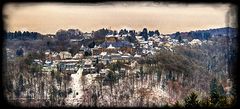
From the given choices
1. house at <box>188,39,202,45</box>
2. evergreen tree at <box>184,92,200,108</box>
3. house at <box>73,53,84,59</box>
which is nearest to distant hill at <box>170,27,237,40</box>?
house at <box>188,39,202,45</box>

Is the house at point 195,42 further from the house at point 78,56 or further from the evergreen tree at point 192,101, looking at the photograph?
the house at point 78,56

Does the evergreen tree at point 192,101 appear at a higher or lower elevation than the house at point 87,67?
lower

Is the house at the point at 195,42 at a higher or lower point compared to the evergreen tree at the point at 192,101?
higher

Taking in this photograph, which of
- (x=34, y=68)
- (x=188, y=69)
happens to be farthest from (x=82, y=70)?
(x=188, y=69)

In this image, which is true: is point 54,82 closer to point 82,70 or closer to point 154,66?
point 82,70

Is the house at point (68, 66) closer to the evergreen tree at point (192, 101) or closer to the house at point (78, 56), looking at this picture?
the house at point (78, 56)

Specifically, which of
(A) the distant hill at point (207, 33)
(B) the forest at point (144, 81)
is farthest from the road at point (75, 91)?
(A) the distant hill at point (207, 33)

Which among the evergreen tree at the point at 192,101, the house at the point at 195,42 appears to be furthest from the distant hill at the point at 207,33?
the evergreen tree at the point at 192,101

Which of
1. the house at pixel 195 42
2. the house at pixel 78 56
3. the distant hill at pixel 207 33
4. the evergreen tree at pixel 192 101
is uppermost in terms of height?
the distant hill at pixel 207 33

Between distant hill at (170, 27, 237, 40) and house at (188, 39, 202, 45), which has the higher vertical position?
distant hill at (170, 27, 237, 40)

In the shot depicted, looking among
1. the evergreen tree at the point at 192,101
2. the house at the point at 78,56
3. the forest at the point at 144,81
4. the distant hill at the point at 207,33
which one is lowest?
the evergreen tree at the point at 192,101

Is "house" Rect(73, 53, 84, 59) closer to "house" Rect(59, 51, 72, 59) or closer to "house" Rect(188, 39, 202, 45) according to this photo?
"house" Rect(59, 51, 72, 59)
